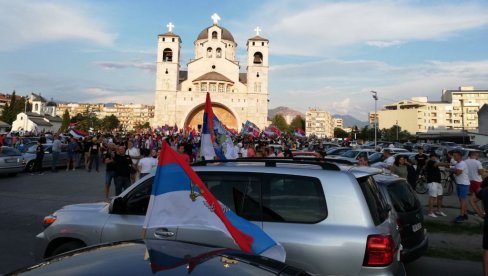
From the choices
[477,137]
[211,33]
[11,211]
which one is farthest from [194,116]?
[11,211]

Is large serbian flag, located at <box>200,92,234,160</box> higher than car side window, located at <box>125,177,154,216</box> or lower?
higher

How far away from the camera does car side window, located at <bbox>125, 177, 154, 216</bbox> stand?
4.60 m

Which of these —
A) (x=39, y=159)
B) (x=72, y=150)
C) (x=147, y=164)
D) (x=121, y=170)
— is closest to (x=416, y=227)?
(x=147, y=164)

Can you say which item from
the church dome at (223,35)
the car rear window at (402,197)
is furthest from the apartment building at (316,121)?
the car rear window at (402,197)

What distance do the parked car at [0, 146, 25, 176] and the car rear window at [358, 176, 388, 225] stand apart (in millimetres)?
16449

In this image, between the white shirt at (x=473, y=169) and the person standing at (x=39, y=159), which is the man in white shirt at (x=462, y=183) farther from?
the person standing at (x=39, y=159)

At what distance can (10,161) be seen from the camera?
16.6 metres

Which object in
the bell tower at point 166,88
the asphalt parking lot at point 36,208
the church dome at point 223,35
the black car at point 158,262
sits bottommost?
the asphalt parking lot at point 36,208

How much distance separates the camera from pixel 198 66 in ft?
285

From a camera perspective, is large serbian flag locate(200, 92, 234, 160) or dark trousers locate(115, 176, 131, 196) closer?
large serbian flag locate(200, 92, 234, 160)

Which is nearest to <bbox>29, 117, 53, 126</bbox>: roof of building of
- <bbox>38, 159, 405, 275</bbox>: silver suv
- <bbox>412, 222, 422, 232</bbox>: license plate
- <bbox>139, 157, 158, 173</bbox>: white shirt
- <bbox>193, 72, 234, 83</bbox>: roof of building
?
<bbox>193, 72, 234, 83</bbox>: roof of building

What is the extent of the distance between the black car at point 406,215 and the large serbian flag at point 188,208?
324 cm

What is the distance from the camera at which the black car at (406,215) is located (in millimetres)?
5824

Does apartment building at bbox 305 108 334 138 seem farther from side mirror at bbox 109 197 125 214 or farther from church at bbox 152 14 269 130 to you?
side mirror at bbox 109 197 125 214
